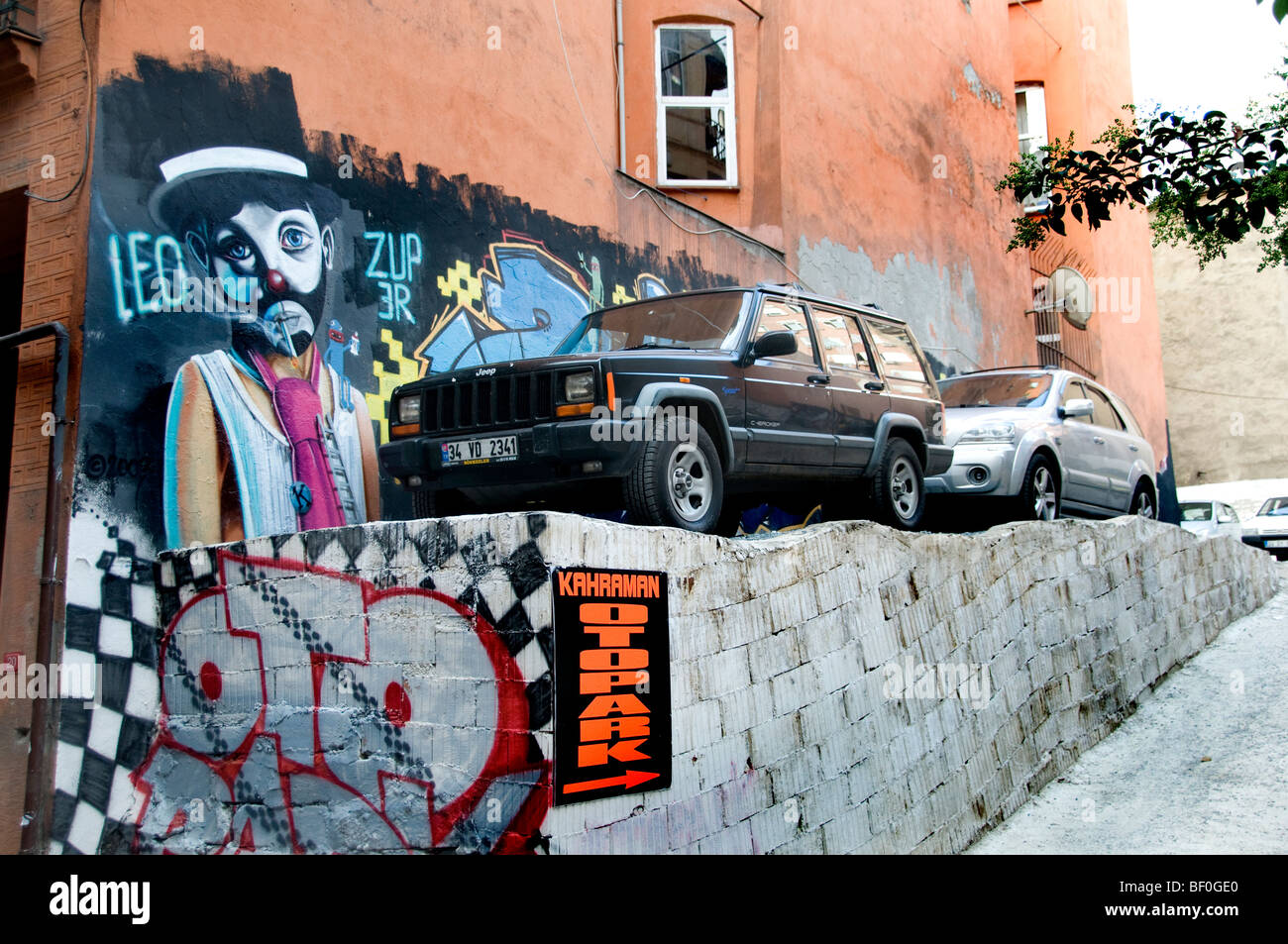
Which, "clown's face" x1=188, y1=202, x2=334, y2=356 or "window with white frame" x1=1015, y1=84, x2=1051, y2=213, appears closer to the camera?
"clown's face" x1=188, y1=202, x2=334, y2=356

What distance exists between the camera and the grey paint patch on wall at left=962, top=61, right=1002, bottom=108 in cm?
1838

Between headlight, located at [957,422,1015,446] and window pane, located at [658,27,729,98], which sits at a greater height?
window pane, located at [658,27,729,98]

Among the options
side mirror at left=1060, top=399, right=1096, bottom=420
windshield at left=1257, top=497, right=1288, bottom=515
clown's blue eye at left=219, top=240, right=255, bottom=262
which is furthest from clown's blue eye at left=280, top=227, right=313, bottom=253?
windshield at left=1257, top=497, right=1288, bottom=515

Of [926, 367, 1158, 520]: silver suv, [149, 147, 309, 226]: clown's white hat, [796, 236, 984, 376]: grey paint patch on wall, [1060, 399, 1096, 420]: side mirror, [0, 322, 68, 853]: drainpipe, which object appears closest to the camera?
[0, 322, 68, 853]: drainpipe

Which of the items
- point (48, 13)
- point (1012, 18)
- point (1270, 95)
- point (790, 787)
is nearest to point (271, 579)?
point (790, 787)

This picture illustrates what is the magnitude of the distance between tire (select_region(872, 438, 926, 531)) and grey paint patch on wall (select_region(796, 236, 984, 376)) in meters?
5.49

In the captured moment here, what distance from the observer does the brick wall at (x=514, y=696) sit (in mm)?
4785

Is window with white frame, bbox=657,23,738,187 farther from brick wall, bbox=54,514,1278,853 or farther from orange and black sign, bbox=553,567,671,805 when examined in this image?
orange and black sign, bbox=553,567,671,805

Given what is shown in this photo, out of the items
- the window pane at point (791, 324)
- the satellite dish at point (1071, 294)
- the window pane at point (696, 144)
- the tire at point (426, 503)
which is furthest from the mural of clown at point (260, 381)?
the satellite dish at point (1071, 294)

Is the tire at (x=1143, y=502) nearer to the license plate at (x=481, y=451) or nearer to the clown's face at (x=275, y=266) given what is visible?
the license plate at (x=481, y=451)

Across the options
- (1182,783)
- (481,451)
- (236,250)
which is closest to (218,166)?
(236,250)

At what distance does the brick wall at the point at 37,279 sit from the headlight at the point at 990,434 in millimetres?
7163

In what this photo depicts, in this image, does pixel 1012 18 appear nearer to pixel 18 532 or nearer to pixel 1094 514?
pixel 1094 514

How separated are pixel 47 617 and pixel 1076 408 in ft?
28.6
